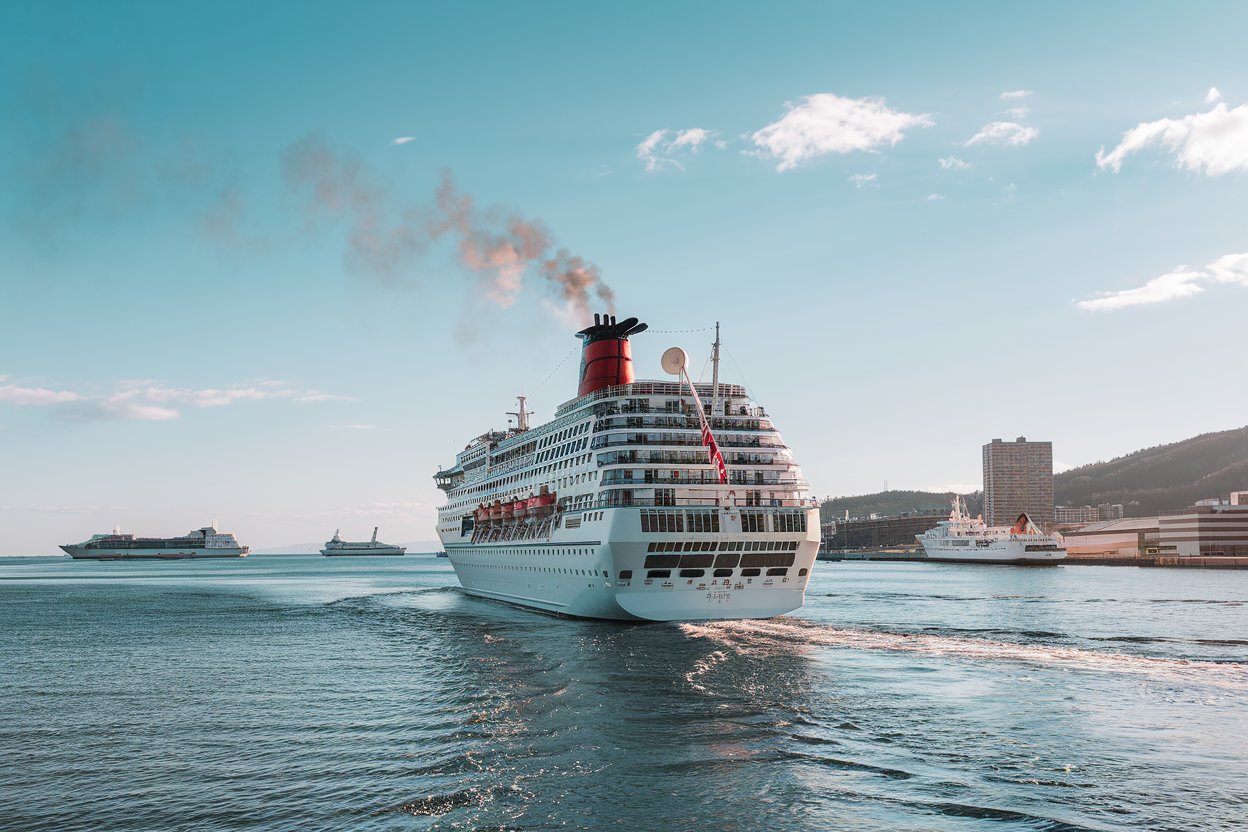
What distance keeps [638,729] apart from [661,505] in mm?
25387

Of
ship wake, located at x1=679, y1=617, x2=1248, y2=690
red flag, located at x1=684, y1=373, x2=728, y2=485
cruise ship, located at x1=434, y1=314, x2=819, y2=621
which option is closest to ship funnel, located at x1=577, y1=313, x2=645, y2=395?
cruise ship, located at x1=434, y1=314, x2=819, y2=621

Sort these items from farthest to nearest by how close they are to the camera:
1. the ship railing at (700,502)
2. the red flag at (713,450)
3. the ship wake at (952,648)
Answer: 1. the red flag at (713,450)
2. the ship railing at (700,502)
3. the ship wake at (952,648)

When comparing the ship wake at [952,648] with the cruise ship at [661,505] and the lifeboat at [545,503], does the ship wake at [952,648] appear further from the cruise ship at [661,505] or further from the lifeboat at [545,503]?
the lifeboat at [545,503]

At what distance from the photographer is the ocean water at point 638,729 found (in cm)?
2161

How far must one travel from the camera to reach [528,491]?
239 feet

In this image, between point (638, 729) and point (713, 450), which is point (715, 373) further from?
point (638, 729)

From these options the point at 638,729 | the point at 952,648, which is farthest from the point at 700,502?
the point at 638,729

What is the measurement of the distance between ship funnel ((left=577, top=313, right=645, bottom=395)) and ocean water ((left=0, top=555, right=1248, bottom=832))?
2137 centimetres

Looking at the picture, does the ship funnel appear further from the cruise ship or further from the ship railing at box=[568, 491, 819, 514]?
the ship railing at box=[568, 491, 819, 514]

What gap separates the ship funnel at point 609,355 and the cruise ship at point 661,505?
0.11 m

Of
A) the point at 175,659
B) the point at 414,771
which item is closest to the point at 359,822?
the point at 414,771

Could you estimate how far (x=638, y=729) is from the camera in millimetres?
29312

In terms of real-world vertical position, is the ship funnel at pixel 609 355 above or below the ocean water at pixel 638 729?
above

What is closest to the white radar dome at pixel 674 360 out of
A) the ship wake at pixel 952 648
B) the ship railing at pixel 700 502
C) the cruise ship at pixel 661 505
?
the cruise ship at pixel 661 505
